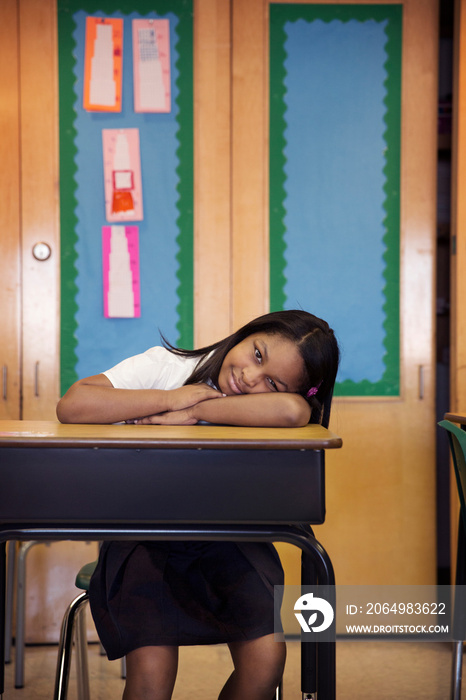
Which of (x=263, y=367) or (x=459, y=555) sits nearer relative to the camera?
(x=263, y=367)

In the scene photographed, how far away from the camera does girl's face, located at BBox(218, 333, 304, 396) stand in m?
1.32

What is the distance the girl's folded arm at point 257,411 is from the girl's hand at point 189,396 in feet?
0.08

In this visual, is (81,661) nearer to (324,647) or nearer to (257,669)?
(257,669)

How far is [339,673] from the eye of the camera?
7.11ft

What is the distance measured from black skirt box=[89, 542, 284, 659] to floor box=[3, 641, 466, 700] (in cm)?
93

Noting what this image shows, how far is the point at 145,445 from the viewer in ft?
3.16

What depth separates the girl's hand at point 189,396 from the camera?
1.26 m

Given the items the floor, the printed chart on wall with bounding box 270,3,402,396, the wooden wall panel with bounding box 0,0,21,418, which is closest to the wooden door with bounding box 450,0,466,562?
the printed chart on wall with bounding box 270,3,402,396

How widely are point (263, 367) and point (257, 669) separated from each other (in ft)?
1.73

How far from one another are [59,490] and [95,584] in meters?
0.32

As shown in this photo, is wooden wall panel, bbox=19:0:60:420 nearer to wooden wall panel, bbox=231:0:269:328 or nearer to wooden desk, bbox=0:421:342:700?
wooden wall panel, bbox=231:0:269:328

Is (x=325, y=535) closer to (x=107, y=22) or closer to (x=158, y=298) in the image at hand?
(x=158, y=298)

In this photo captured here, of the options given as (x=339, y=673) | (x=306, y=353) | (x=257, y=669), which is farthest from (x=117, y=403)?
(x=339, y=673)

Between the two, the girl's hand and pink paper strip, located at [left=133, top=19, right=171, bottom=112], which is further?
pink paper strip, located at [left=133, top=19, right=171, bottom=112]
